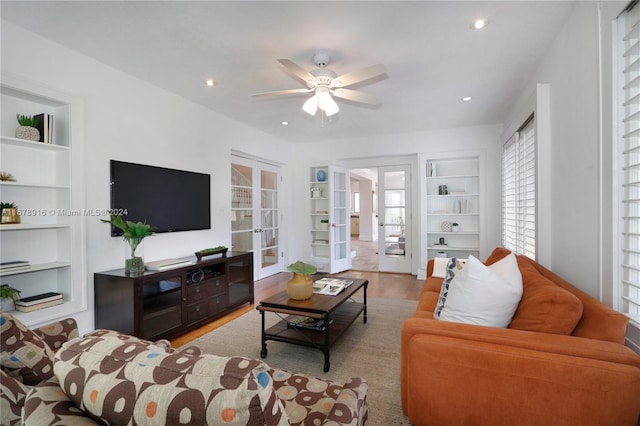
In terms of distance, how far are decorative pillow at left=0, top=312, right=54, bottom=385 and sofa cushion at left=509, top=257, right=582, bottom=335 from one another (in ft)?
6.54

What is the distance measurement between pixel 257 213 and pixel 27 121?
328cm

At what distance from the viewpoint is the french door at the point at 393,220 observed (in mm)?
5965

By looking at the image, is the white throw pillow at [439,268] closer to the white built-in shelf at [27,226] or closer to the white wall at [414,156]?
the white wall at [414,156]

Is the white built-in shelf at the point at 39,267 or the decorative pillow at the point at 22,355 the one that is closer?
the decorative pillow at the point at 22,355

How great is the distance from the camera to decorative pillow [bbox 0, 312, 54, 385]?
3.29ft

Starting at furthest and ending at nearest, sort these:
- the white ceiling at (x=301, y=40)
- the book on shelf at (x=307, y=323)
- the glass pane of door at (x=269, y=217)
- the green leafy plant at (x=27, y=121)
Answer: the glass pane of door at (x=269, y=217) → the book on shelf at (x=307, y=323) → the green leafy plant at (x=27, y=121) → the white ceiling at (x=301, y=40)

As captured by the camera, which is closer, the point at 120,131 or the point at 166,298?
the point at 166,298

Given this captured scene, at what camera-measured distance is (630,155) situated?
1.61 metres

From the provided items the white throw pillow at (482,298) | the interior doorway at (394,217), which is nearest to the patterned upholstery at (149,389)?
the white throw pillow at (482,298)

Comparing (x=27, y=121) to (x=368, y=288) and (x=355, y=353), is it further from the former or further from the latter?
(x=368, y=288)

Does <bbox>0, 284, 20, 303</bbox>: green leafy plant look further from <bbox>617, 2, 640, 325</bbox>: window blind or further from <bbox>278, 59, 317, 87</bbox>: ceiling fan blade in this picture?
<bbox>617, 2, 640, 325</bbox>: window blind

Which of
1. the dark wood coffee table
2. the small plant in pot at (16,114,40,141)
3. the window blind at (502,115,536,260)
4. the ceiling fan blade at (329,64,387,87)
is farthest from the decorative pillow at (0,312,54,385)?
the window blind at (502,115,536,260)

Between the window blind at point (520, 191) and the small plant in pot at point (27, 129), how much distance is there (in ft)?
13.8

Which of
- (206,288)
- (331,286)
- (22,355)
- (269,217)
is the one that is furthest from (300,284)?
(269,217)
